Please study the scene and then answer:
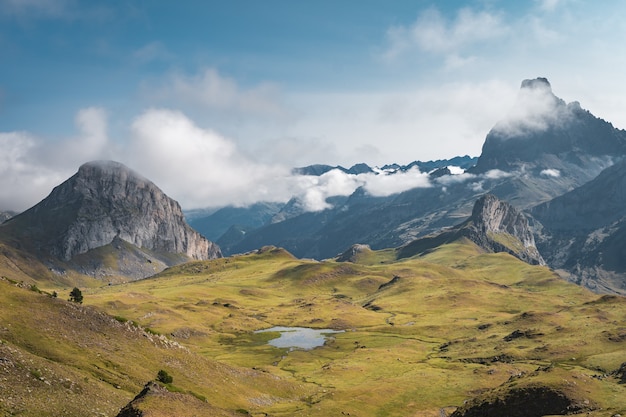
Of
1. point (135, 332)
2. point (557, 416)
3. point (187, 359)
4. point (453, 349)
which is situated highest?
point (135, 332)

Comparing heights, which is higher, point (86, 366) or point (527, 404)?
point (86, 366)

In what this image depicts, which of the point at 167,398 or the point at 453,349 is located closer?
the point at 167,398

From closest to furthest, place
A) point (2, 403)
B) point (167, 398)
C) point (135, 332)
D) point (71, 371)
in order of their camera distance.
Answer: point (2, 403)
point (167, 398)
point (71, 371)
point (135, 332)

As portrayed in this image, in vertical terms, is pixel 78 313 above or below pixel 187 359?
above

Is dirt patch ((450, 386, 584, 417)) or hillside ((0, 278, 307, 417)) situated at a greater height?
hillside ((0, 278, 307, 417))

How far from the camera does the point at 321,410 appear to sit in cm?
10131

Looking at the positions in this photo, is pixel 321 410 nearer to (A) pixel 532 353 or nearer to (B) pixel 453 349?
(A) pixel 532 353

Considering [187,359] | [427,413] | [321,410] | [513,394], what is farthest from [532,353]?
[187,359]

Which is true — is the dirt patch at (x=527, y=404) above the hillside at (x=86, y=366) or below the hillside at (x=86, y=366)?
below

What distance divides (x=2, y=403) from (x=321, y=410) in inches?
2381

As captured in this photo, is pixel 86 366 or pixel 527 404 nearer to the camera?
pixel 86 366

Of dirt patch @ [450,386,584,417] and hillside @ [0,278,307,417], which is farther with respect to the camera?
dirt patch @ [450,386,584,417]

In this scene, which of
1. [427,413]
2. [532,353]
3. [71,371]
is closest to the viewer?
[71,371]

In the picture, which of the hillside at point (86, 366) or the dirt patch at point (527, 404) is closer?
the hillside at point (86, 366)
